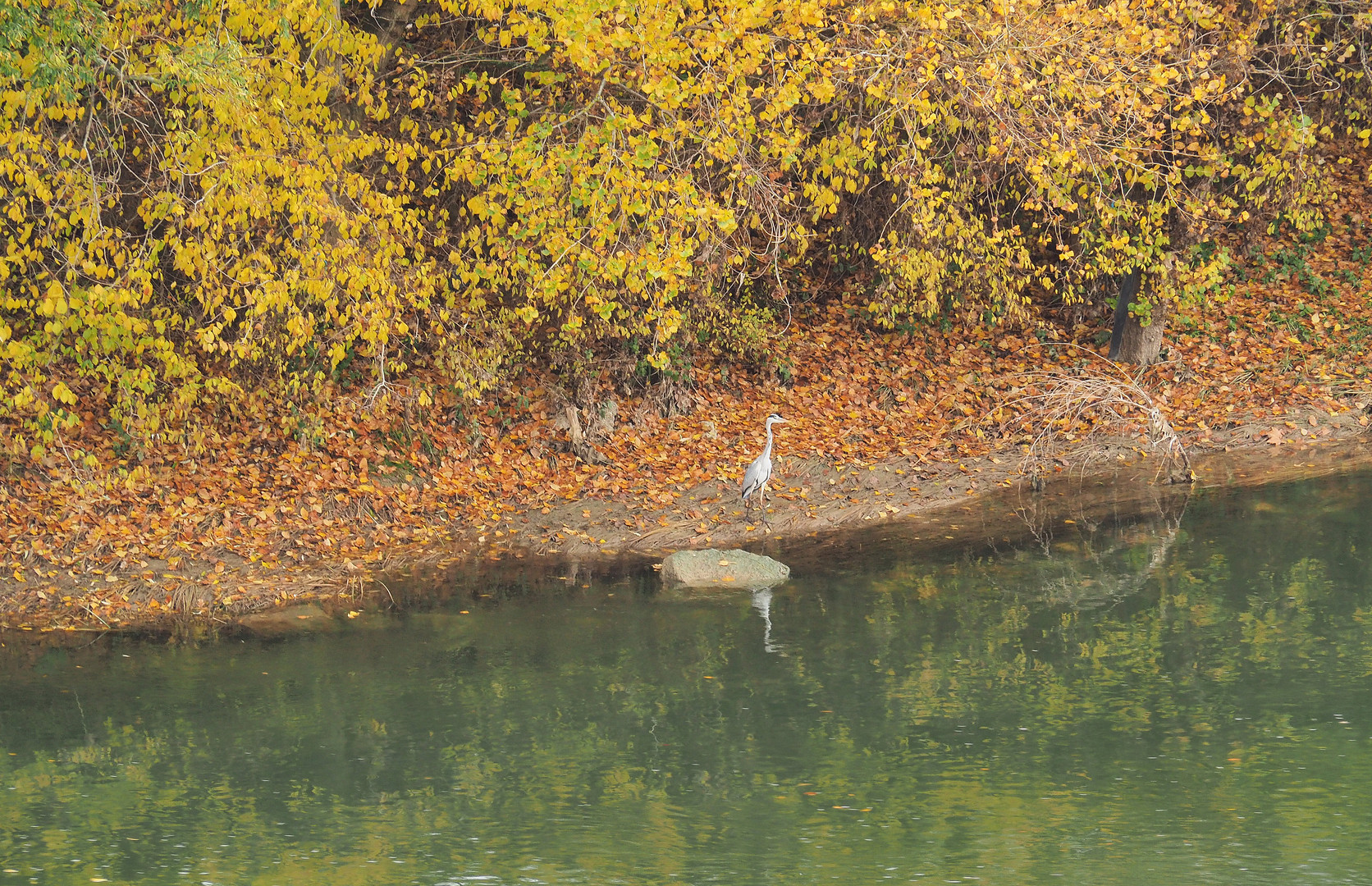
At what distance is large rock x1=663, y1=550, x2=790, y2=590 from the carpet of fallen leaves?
1.24 meters

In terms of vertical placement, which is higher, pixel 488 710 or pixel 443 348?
pixel 443 348

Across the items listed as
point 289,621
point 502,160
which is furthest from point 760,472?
point 289,621

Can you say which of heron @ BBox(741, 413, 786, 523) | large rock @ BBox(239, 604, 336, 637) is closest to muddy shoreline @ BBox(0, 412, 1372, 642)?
large rock @ BBox(239, 604, 336, 637)

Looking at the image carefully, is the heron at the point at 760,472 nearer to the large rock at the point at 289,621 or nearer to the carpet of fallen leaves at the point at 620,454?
the carpet of fallen leaves at the point at 620,454

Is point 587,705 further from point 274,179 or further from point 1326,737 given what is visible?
point 274,179

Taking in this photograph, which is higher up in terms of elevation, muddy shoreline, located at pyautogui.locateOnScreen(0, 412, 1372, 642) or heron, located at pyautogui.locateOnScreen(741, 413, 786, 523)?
heron, located at pyautogui.locateOnScreen(741, 413, 786, 523)

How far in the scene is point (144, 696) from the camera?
36.5ft

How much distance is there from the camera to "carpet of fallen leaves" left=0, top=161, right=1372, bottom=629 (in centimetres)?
1392

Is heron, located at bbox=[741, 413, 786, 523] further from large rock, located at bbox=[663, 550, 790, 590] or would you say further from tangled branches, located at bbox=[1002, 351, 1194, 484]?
tangled branches, located at bbox=[1002, 351, 1194, 484]

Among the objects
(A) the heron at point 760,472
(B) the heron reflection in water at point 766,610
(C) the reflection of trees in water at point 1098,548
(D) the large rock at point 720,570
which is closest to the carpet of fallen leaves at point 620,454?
(A) the heron at point 760,472

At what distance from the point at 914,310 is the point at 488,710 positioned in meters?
11.0

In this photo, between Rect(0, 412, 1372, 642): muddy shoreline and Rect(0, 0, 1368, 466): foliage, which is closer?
Rect(0, 0, 1368, 466): foliage

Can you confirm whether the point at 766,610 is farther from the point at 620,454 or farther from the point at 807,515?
the point at 620,454

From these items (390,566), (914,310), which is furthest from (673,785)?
(914,310)
